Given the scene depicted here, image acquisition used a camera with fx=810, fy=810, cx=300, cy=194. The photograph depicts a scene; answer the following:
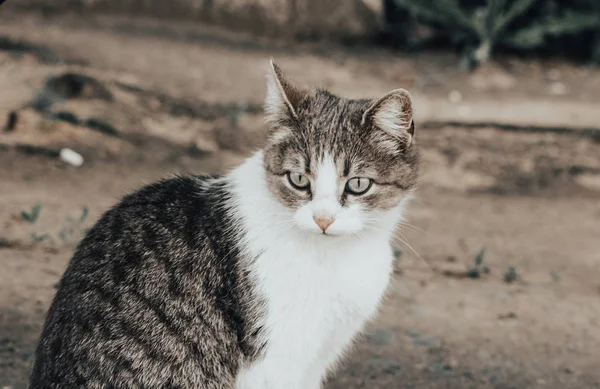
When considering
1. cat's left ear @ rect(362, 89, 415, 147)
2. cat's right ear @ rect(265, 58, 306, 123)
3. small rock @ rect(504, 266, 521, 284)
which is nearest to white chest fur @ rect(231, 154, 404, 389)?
cat's right ear @ rect(265, 58, 306, 123)

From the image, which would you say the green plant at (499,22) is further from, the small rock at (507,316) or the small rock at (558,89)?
the small rock at (507,316)

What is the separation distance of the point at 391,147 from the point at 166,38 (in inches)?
234

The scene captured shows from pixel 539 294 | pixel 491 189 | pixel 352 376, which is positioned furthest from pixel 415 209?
pixel 352 376

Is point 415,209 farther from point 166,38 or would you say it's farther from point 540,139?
point 166,38

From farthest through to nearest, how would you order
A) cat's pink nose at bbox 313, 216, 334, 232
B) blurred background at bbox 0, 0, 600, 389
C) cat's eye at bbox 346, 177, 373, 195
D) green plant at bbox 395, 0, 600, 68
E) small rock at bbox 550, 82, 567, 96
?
green plant at bbox 395, 0, 600, 68, small rock at bbox 550, 82, 567, 96, blurred background at bbox 0, 0, 600, 389, cat's eye at bbox 346, 177, 373, 195, cat's pink nose at bbox 313, 216, 334, 232

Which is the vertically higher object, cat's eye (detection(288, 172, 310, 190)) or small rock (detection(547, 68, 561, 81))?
cat's eye (detection(288, 172, 310, 190))

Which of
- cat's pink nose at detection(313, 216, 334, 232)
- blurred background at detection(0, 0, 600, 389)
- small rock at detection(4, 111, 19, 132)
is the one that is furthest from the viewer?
small rock at detection(4, 111, 19, 132)

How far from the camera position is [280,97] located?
363cm

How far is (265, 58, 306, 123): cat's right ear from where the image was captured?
3561 millimetres

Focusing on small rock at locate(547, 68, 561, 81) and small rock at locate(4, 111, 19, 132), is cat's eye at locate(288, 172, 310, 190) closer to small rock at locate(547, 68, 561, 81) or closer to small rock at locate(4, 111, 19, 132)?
small rock at locate(4, 111, 19, 132)

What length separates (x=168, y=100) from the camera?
7883mm

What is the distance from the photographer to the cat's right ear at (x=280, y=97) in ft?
11.7

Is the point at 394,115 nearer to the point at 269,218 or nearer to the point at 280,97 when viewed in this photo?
the point at 280,97

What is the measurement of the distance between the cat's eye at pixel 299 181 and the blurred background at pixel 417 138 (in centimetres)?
78
